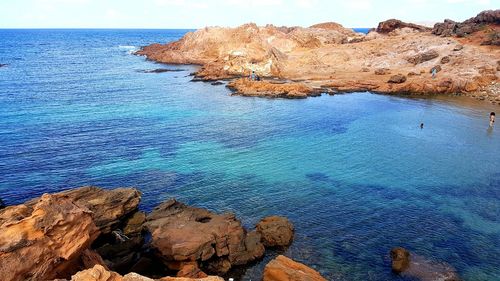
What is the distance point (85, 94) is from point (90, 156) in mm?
35406

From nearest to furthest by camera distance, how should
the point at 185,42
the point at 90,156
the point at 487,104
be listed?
the point at 90,156
the point at 487,104
the point at 185,42

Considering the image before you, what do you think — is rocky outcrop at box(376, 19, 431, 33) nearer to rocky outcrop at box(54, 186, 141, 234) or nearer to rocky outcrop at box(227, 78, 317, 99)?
rocky outcrop at box(227, 78, 317, 99)

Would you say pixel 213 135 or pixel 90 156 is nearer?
pixel 90 156

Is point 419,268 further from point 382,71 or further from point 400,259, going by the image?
point 382,71

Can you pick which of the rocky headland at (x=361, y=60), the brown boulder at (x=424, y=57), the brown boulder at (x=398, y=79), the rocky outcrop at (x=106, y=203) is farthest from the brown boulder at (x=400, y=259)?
the brown boulder at (x=424, y=57)

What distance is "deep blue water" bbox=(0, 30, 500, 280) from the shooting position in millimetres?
25438

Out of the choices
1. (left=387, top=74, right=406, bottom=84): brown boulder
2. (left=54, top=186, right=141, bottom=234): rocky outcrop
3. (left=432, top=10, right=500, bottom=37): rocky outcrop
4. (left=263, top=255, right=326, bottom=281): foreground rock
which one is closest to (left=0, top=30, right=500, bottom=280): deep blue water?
(left=263, top=255, right=326, bottom=281): foreground rock

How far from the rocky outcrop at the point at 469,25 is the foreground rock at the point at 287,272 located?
94.0 meters

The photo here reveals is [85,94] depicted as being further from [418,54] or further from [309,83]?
[418,54]

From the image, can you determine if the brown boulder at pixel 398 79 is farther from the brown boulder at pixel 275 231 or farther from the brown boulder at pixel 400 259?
the brown boulder at pixel 275 231

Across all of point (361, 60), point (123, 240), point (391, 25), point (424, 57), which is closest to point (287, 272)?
point (123, 240)

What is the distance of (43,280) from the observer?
1254 centimetres

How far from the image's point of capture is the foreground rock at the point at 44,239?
12195 mm

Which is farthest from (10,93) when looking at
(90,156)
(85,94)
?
(90,156)
